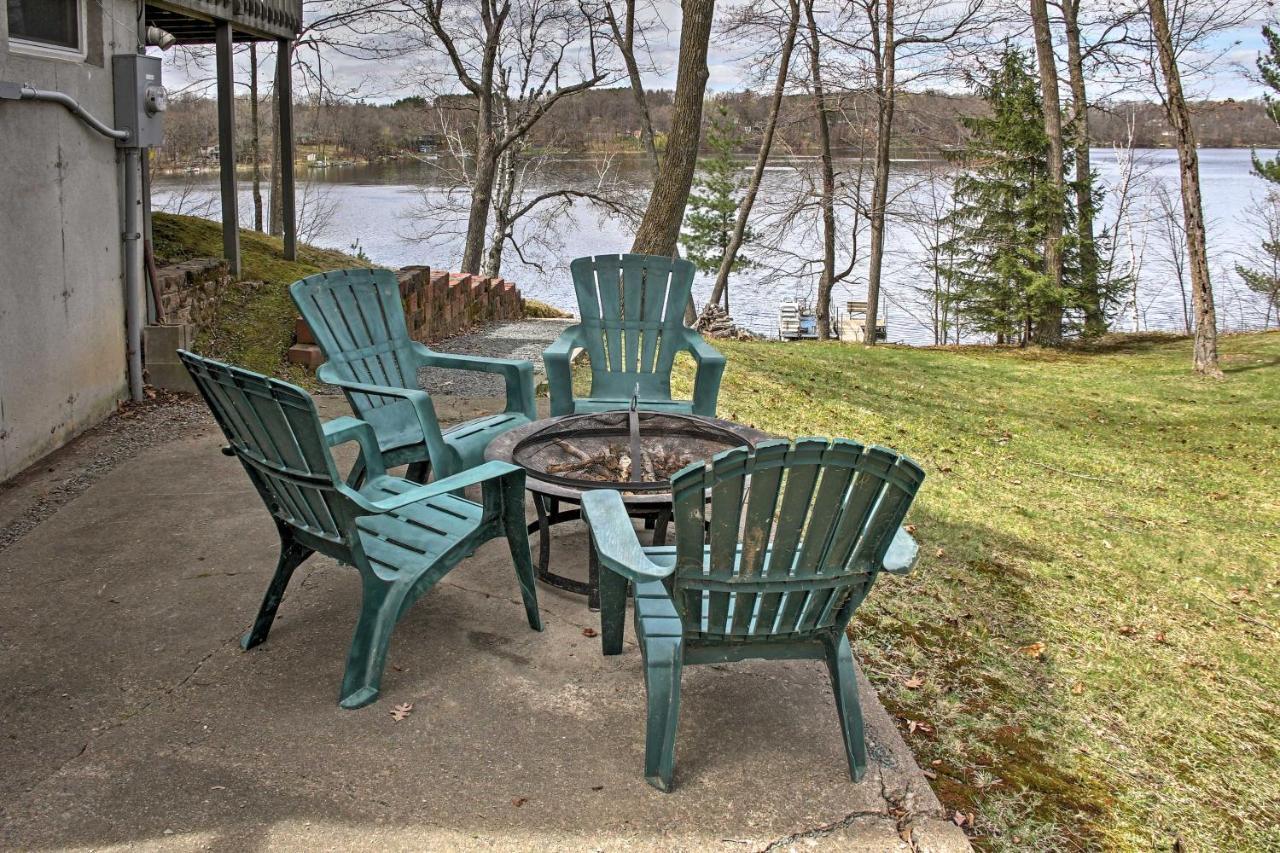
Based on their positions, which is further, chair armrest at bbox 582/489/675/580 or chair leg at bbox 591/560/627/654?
chair leg at bbox 591/560/627/654

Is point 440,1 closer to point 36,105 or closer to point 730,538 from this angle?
point 36,105

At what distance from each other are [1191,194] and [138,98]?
9.25 meters

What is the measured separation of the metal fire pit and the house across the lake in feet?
7.45

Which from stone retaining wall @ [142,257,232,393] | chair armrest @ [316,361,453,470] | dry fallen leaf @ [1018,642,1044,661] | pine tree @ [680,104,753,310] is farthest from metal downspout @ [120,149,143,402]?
pine tree @ [680,104,753,310]

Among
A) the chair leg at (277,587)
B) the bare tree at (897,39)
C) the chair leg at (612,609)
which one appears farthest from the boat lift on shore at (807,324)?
the chair leg at (277,587)

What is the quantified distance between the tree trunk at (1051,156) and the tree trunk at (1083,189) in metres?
0.39

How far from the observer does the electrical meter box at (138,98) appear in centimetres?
495

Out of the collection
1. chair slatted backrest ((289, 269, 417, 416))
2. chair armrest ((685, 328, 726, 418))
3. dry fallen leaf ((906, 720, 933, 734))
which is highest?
chair slatted backrest ((289, 269, 417, 416))

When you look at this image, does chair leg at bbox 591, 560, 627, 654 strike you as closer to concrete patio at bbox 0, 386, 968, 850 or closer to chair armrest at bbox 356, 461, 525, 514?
concrete patio at bbox 0, 386, 968, 850

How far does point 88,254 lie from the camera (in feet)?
15.8

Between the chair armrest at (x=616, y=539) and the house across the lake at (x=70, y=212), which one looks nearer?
the chair armrest at (x=616, y=539)

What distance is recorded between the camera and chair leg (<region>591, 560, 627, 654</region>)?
9.05ft

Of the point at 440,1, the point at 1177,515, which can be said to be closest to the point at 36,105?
the point at 1177,515

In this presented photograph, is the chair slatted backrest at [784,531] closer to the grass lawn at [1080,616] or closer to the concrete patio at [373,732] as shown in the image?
the concrete patio at [373,732]
